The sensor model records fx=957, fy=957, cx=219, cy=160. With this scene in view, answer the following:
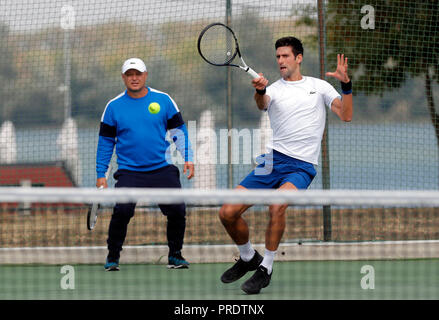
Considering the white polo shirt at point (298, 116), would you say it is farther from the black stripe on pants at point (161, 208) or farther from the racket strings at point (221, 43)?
the racket strings at point (221, 43)

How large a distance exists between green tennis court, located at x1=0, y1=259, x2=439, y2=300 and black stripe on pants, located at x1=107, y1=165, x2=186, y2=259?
26 centimetres

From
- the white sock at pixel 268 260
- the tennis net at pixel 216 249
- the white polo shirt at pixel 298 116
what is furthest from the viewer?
the white polo shirt at pixel 298 116

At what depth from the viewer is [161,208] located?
316 inches

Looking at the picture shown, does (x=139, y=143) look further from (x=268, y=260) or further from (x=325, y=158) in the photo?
(x=325, y=158)

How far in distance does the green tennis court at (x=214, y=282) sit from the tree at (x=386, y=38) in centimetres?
257

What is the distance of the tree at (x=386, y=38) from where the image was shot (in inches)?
405

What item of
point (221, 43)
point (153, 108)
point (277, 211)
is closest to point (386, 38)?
point (221, 43)

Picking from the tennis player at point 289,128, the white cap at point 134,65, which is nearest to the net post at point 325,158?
the white cap at point 134,65

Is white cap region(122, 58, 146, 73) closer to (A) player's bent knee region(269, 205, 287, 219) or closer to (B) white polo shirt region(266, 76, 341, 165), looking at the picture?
(B) white polo shirt region(266, 76, 341, 165)

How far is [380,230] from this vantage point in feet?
37.1

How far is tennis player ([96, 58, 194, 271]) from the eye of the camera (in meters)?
7.83

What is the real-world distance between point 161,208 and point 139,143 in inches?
23.8

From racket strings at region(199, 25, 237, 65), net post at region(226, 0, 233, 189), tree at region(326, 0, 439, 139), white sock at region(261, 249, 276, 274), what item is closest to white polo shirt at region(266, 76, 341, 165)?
white sock at region(261, 249, 276, 274)
